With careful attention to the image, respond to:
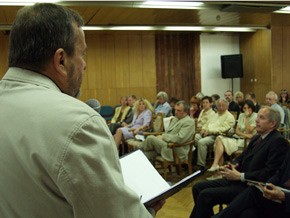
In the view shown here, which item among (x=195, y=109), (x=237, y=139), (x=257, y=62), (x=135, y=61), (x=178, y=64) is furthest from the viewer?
(x=178, y=64)

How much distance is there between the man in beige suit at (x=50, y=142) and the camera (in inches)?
24.8

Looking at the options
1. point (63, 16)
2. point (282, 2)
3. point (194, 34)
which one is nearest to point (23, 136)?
point (63, 16)

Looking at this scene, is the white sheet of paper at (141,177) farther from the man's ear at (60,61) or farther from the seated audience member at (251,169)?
the seated audience member at (251,169)

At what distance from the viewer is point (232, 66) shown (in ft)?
36.7

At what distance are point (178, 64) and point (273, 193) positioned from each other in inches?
368

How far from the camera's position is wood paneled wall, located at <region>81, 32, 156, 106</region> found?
10.9 m

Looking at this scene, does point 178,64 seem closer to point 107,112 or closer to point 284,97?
point 107,112

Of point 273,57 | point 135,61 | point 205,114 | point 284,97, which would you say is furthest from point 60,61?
point 135,61

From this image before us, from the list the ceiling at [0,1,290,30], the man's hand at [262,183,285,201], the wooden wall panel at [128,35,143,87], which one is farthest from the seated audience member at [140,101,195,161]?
the wooden wall panel at [128,35,143,87]

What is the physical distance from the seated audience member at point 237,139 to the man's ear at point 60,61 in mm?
4613

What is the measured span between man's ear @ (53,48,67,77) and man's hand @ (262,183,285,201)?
2.11m

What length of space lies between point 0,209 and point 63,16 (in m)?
0.42

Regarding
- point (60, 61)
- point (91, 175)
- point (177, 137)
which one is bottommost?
point (177, 137)

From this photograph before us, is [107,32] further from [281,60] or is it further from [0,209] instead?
[0,209]
